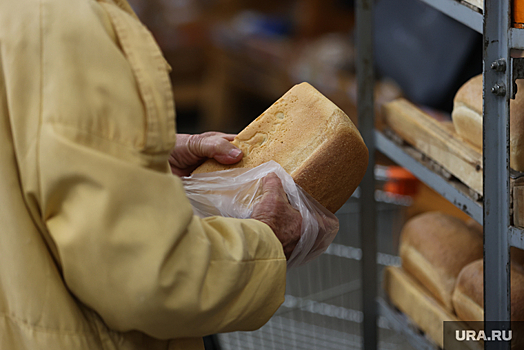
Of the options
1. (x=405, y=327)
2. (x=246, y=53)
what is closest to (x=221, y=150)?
(x=405, y=327)

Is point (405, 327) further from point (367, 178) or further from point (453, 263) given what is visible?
Result: point (367, 178)

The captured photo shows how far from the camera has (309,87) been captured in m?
0.96

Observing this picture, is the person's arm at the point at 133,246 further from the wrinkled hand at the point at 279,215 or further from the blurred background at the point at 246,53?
the blurred background at the point at 246,53

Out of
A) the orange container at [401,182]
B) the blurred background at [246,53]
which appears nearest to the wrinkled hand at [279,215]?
the orange container at [401,182]

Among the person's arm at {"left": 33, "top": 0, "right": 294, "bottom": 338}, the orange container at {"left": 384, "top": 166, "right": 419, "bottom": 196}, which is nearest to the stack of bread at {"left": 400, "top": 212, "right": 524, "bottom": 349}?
the orange container at {"left": 384, "top": 166, "right": 419, "bottom": 196}

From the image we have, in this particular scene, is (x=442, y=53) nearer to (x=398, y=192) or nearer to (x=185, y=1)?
(x=398, y=192)

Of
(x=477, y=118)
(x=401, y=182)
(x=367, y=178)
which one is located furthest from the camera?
(x=401, y=182)

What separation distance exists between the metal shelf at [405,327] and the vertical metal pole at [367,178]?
0.12 ft

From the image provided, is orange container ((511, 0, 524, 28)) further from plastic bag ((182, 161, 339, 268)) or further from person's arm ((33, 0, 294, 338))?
person's arm ((33, 0, 294, 338))

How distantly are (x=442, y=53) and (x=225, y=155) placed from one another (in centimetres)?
101

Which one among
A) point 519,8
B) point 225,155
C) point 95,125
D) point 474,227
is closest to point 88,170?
point 95,125

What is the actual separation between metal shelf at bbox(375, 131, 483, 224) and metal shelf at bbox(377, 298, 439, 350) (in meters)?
0.41

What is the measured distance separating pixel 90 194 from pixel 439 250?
102 cm

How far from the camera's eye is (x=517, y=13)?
2.69 feet
